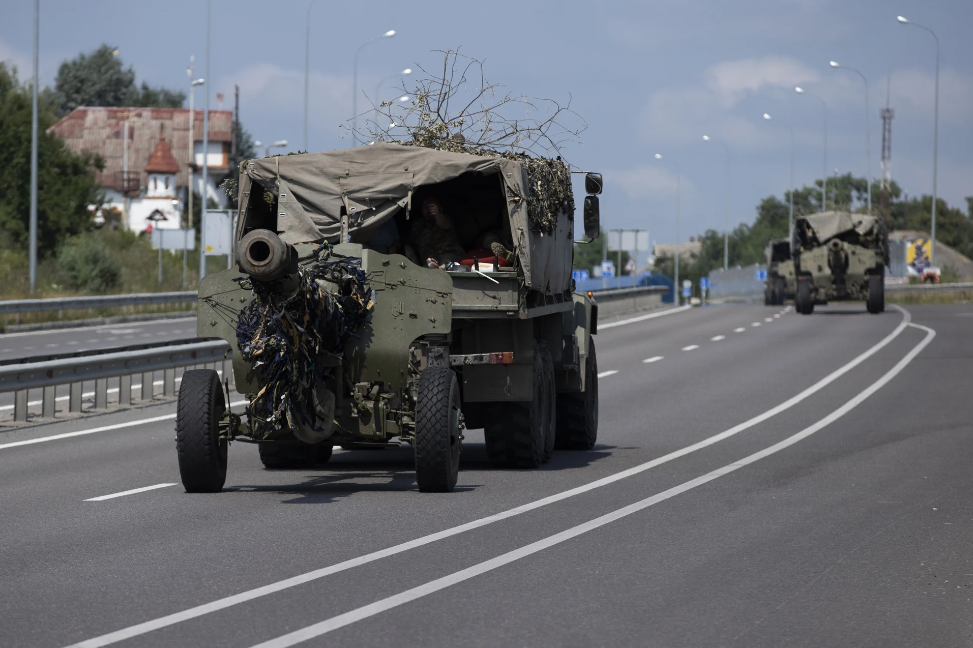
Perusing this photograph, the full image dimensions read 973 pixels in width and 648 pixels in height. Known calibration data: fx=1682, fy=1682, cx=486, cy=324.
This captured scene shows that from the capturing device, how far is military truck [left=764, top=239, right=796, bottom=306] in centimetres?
5769

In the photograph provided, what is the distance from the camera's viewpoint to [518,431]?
1429 cm

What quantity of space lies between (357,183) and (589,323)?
377cm

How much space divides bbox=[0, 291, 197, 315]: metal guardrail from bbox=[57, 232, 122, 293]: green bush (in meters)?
4.34

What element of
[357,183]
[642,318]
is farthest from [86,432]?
[642,318]

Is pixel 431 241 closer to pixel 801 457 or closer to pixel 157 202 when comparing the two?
pixel 801 457

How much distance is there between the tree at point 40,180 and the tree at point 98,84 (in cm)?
8028

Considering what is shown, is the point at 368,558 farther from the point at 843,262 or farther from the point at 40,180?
the point at 40,180

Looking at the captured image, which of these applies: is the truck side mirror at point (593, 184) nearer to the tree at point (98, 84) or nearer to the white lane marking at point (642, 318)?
the white lane marking at point (642, 318)

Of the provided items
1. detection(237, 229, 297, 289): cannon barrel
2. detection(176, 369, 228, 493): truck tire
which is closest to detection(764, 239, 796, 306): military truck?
detection(176, 369, 228, 493): truck tire

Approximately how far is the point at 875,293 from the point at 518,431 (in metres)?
36.3

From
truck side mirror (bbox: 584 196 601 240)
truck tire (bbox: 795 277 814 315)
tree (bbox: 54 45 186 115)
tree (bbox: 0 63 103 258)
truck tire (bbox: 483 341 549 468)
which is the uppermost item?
tree (bbox: 54 45 186 115)

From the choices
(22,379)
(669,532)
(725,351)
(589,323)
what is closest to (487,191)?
(589,323)

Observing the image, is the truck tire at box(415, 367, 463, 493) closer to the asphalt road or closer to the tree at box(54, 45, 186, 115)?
the asphalt road

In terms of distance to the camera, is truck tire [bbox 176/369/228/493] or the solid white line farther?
the solid white line
